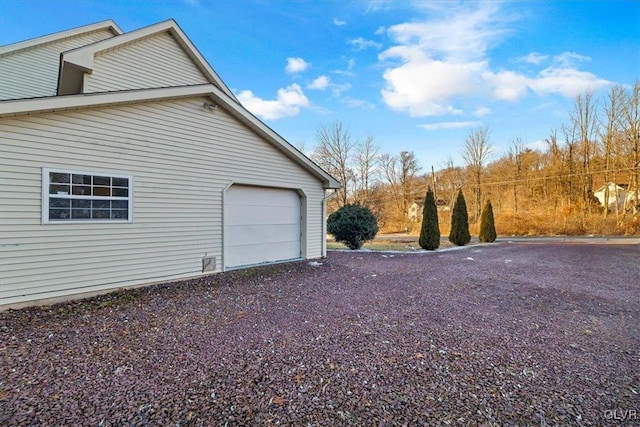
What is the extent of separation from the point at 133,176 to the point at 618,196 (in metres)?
34.0

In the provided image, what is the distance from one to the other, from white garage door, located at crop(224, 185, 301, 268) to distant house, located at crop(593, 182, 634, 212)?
26799mm

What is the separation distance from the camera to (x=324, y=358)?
10.1ft

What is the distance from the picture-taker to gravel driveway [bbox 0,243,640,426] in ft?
7.41

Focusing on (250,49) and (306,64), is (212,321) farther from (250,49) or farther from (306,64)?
(306,64)

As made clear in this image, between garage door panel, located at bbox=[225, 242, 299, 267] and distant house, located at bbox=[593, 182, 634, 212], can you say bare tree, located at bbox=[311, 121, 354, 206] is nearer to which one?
distant house, located at bbox=[593, 182, 634, 212]

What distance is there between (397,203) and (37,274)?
33.6 meters

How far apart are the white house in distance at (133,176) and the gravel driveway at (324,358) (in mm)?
767

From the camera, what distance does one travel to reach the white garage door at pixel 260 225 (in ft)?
24.0

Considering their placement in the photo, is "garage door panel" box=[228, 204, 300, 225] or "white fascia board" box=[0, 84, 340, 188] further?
"garage door panel" box=[228, 204, 300, 225]

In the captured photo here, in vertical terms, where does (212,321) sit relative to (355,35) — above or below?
below

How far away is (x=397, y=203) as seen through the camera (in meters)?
35.5

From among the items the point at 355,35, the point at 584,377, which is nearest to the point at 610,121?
the point at 355,35

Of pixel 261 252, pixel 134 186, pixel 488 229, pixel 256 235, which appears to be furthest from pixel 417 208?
pixel 134 186

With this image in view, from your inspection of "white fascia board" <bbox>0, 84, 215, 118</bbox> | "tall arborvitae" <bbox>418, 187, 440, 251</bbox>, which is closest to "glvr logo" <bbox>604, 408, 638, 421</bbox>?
"white fascia board" <bbox>0, 84, 215, 118</bbox>
